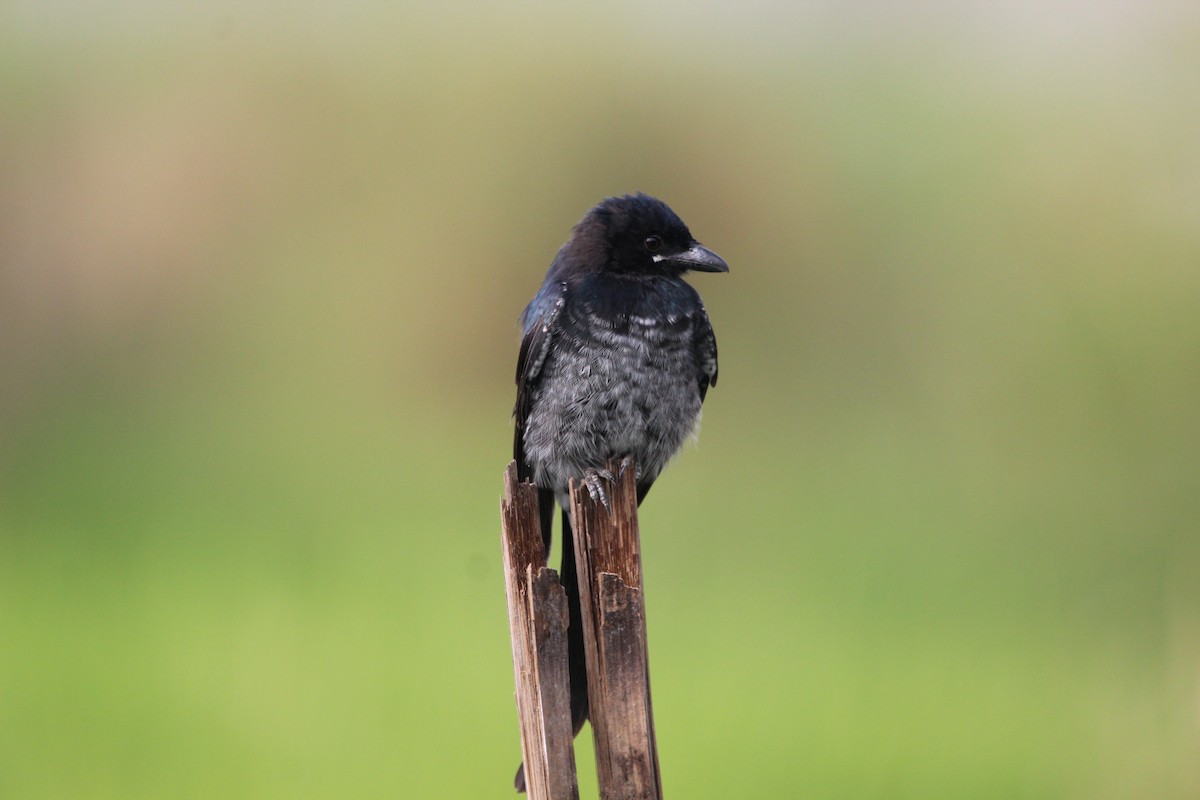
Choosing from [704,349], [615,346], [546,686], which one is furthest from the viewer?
[704,349]

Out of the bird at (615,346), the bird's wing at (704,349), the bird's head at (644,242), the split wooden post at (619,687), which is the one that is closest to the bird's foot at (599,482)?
the bird at (615,346)

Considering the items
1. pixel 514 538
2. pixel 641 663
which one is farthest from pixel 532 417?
pixel 641 663

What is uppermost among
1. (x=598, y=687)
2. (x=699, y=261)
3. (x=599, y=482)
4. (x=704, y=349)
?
(x=699, y=261)

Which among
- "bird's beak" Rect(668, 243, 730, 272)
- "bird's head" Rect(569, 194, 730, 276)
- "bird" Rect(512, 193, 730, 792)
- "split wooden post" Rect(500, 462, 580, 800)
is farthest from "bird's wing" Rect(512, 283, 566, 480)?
"split wooden post" Rect(500, 462, 580, 800)

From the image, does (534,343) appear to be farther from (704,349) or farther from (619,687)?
(619,687)

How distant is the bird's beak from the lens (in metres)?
4.38

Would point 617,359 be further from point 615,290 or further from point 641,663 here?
point 641,663

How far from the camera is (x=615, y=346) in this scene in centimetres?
425

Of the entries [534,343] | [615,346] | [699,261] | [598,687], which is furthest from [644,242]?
[598,687]

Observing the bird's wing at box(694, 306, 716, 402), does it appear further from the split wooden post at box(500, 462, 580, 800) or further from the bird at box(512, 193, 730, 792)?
the split wooden post at box(500, 462, 580, 800)

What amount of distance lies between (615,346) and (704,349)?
43 cm

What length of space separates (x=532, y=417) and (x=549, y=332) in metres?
0.40

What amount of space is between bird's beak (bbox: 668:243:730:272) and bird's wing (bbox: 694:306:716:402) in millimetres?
170

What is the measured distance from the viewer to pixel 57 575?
6.52 meters
